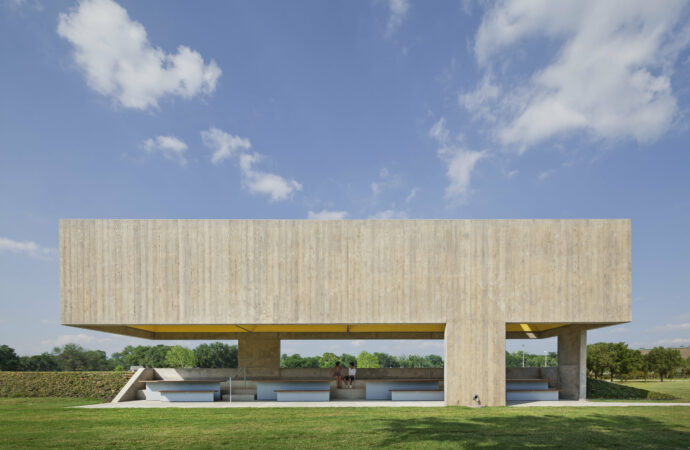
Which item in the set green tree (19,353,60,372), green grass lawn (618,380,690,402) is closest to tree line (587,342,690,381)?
green grass lawn (618,380,690,402)

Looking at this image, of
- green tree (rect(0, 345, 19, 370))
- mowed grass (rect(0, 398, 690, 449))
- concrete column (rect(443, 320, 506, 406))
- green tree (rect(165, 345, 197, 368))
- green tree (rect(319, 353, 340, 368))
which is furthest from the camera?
green tree (rect(319, 353, 340, 368))

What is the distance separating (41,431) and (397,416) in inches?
322

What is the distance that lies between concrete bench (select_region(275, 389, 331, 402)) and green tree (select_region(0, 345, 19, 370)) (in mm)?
47068

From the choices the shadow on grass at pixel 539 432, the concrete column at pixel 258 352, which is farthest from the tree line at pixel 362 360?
the shadow on grass at pixel 539 432

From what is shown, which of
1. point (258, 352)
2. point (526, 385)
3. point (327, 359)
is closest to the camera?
point (526, 385)

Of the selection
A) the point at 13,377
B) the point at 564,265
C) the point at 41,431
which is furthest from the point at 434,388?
the point at 13,377

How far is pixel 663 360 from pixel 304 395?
45511mm

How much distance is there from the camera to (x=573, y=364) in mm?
15844

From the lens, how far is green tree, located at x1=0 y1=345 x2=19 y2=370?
4609 centimetres

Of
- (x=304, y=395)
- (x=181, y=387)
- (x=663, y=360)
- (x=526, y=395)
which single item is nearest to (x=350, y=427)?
(x=304, y=395)

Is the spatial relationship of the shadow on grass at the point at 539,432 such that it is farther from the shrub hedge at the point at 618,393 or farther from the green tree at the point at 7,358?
the green tree at the point at 7,358

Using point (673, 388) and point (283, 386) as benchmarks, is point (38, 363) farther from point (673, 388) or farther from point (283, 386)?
point (673, 388)

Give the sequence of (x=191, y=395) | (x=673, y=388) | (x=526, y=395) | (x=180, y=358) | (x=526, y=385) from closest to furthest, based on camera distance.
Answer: (x=526, y=395), (x=191, y=395), (x=526, y=385), (x=673, y=388), (x=180, y=358)

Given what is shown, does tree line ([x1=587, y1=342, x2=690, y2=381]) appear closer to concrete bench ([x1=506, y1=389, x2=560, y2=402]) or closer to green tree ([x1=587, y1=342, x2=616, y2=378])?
green tree ([x1=587, y1=342, x2=616, y2=378])
